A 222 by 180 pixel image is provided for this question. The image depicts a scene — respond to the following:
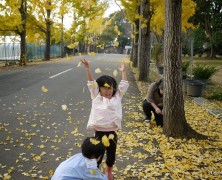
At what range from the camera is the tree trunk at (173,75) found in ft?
19.1

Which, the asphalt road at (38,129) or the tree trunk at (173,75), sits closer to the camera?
the asphalt road at (38,129)

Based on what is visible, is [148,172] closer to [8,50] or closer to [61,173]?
[61,173]

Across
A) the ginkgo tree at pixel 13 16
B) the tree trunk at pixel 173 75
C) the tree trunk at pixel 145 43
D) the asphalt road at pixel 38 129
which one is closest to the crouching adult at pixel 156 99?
the tree trunk at pixel 173 75

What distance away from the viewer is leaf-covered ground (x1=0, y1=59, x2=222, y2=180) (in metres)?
4.39

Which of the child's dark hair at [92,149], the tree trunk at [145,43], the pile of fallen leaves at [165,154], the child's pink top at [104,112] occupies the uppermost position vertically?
the tree trunk at [145,43]

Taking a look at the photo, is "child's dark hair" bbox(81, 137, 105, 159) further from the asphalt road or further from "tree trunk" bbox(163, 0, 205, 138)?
"tree trunk" bbox(163, 0, 205, 138)

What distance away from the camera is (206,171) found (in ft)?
14.6

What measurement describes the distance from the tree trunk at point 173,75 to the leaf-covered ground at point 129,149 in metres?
0.30

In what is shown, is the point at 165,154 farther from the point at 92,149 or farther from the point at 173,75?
the point at 92,149

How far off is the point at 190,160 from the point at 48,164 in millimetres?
2373

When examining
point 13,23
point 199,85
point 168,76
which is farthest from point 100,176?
point 13,23

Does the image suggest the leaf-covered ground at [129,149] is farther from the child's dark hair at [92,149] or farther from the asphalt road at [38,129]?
the child's dark hair at [92,149]

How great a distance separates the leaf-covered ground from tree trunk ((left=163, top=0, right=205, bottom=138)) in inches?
11.7

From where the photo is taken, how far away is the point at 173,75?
19.3 ft
